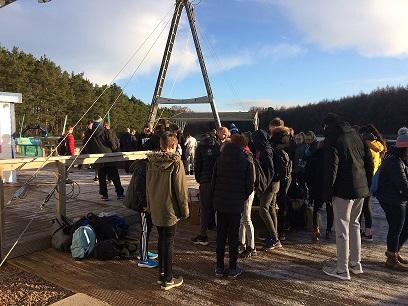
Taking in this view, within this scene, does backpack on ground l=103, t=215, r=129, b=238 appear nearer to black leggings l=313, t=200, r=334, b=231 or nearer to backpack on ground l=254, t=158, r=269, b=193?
backpack on ground l=254, t=158, r=269, b=193

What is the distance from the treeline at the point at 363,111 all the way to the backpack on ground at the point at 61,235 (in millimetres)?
26997

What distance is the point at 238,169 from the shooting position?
467 cm

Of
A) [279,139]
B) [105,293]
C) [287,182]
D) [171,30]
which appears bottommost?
[105,293]

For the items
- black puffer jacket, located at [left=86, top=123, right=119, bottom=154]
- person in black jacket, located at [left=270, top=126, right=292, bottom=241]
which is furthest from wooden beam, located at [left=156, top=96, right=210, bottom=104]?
person in black jacket, located at [left=270, top=126, right=292, bottom=241]

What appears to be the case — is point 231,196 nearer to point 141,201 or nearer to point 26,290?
point 141,201

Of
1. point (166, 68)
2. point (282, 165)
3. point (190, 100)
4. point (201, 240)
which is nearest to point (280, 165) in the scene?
point (282, 165)

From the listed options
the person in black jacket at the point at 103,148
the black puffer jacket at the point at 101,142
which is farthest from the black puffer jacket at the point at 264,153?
the black puffer jacket at the point at 101,142

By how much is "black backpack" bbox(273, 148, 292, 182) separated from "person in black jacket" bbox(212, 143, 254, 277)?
101cm

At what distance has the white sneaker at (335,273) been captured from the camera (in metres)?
4.56

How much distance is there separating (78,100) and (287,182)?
3412cm

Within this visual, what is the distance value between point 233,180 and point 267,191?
3.34ft

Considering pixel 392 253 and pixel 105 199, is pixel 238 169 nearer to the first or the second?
pixel 392 253

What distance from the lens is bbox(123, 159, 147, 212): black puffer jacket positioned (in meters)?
4.76

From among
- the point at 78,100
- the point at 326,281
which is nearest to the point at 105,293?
the point at 326,281
